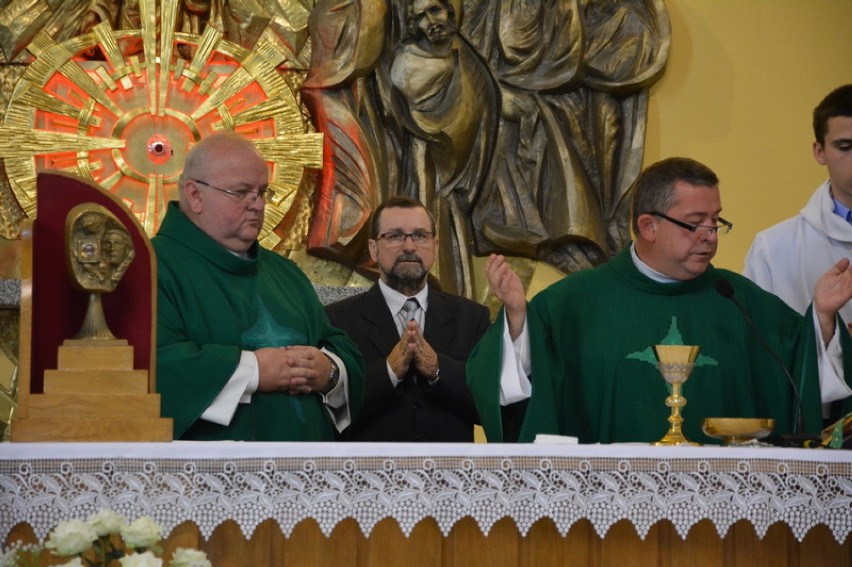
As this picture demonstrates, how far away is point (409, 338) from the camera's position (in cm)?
511

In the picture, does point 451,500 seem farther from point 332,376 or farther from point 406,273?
point 406,273

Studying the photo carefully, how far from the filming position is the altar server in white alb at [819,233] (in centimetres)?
538

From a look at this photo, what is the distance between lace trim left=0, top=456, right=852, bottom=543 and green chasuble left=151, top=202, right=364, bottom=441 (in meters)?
0.87

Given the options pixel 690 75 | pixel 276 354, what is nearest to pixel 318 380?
pixel 276 354

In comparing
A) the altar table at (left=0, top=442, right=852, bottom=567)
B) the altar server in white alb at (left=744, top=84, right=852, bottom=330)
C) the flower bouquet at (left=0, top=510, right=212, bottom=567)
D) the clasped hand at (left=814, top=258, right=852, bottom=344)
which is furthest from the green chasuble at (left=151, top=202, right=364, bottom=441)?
the altar server in white alb at (left=744, top=84, right=852, bottom=330)

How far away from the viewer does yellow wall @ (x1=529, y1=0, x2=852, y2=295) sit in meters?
7.39

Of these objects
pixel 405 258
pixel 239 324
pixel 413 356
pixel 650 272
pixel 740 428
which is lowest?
pixel 740 428

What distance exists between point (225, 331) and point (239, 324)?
7 cm

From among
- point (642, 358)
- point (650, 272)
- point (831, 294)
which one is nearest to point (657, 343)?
point (642, 358)

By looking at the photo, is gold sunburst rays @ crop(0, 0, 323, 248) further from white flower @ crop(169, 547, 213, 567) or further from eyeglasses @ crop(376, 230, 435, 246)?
white flower @ crop(169, 547, 213, 567)

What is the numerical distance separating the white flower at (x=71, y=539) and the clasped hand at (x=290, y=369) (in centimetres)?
193

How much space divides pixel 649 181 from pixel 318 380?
4.21 feet

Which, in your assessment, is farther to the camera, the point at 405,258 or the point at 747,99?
the point at 747,99

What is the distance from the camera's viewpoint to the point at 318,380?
15.0 feet
